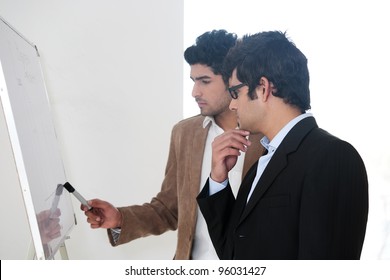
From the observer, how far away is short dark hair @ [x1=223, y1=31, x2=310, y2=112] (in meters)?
1.36

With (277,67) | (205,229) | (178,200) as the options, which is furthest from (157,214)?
(277,67)

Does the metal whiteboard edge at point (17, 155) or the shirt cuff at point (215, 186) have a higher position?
the metal whiteboard edge at point (17, 155)

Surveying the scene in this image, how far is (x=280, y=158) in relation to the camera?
1.28m

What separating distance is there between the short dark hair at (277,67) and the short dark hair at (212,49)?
18cm

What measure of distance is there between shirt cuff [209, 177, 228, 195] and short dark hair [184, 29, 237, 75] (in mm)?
411

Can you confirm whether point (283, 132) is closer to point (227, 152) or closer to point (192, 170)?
point (227, 152)

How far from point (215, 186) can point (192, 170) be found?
0.73ft

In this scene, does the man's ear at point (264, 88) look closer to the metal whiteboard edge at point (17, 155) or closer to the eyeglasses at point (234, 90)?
the eyeglasses at point (234, 90)

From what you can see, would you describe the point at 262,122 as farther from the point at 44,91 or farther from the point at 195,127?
the point at 44,91

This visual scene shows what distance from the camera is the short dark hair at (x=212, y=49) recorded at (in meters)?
1.64

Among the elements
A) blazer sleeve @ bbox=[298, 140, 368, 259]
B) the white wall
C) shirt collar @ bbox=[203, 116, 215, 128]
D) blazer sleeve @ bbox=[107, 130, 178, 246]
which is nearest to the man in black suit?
blazer sleeve @ bbox=[298, 140, 368, 259]

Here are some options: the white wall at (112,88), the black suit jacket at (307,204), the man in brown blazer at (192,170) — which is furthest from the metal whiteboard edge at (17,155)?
the black suit jacket at (307,204)

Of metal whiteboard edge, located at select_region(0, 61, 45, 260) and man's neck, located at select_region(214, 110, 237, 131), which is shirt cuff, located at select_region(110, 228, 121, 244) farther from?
man's neck, located at select_region(214, 110, 237, 131)

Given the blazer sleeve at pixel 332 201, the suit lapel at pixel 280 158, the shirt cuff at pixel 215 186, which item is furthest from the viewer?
the shirt cuff at pixel 215 186
